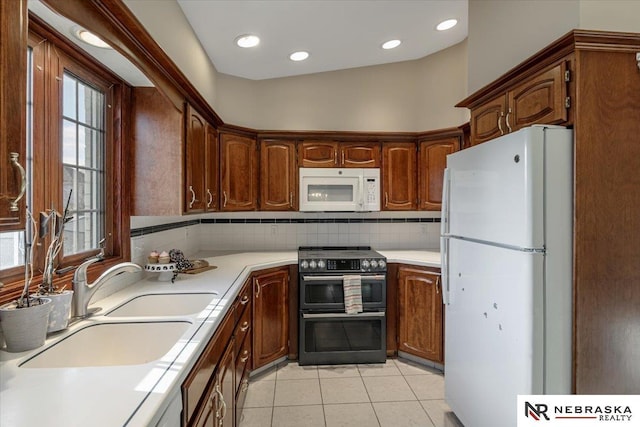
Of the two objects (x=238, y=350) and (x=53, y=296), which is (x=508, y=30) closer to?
(x=238, y=350)

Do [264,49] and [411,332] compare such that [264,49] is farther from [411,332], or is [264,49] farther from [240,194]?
[411,332]

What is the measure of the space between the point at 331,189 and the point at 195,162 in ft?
4.35

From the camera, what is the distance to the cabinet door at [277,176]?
10.5 ft

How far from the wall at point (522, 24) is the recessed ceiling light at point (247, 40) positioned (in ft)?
5.10

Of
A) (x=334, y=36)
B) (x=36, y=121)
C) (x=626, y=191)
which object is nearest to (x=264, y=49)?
(x=334, y=36)

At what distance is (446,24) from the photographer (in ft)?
8.92

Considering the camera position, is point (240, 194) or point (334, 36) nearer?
point (334, 36)

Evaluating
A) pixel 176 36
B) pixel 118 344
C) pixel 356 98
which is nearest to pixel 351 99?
pixel 356 98

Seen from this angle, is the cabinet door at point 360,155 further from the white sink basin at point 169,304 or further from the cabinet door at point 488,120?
the white sink basin at point 169,304

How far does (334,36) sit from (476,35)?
3.42 feet

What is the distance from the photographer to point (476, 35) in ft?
7.36

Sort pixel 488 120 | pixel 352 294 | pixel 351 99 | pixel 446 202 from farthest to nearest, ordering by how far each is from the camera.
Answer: pixel 351 99 → pixel 352 294 → pixel 446 202 → pixel 488 120

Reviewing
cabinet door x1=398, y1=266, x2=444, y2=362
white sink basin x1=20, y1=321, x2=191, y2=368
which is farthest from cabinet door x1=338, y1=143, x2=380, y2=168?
white sink basin x1=20, y1=321, x2=191, y2=368

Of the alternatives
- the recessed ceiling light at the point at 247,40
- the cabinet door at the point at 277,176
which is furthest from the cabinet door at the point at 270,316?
the recessed ceiling light at the point at 247,40
